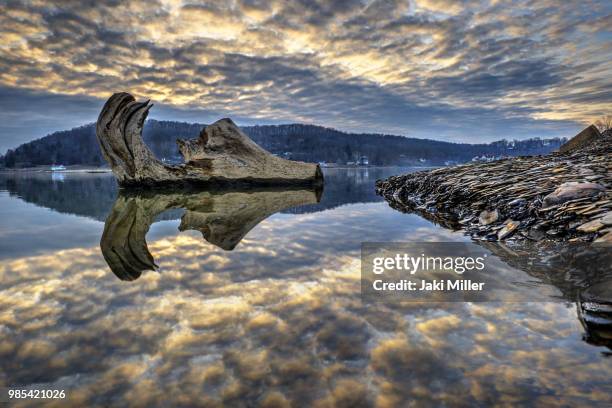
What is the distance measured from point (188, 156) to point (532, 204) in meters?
13.7

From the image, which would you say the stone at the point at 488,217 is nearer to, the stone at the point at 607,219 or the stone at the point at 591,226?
the stone at the point at 591,226

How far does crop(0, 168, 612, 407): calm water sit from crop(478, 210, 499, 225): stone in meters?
2.14

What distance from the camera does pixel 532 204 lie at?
18.5ft

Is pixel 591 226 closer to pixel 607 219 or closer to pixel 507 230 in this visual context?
pixel 607 219

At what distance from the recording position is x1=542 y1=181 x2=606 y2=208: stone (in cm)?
511

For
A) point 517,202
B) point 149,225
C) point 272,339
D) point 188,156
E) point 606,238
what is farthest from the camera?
point 188,156

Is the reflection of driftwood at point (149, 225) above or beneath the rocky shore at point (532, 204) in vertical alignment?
beneath

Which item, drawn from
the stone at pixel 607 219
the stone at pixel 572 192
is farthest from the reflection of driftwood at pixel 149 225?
the stone at pixel 572 192

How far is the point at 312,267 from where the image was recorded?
144 inches

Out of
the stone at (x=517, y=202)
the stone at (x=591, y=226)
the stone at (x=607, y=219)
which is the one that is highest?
the stone at (x=517, y=202)

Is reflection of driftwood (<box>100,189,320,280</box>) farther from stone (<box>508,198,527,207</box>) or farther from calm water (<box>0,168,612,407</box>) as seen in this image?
stone (<box>508,198,527,207</box>)

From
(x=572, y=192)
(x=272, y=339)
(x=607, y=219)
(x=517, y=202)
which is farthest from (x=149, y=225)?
(x=572, y=192)

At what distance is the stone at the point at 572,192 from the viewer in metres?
5.11

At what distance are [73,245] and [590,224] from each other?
682cm
